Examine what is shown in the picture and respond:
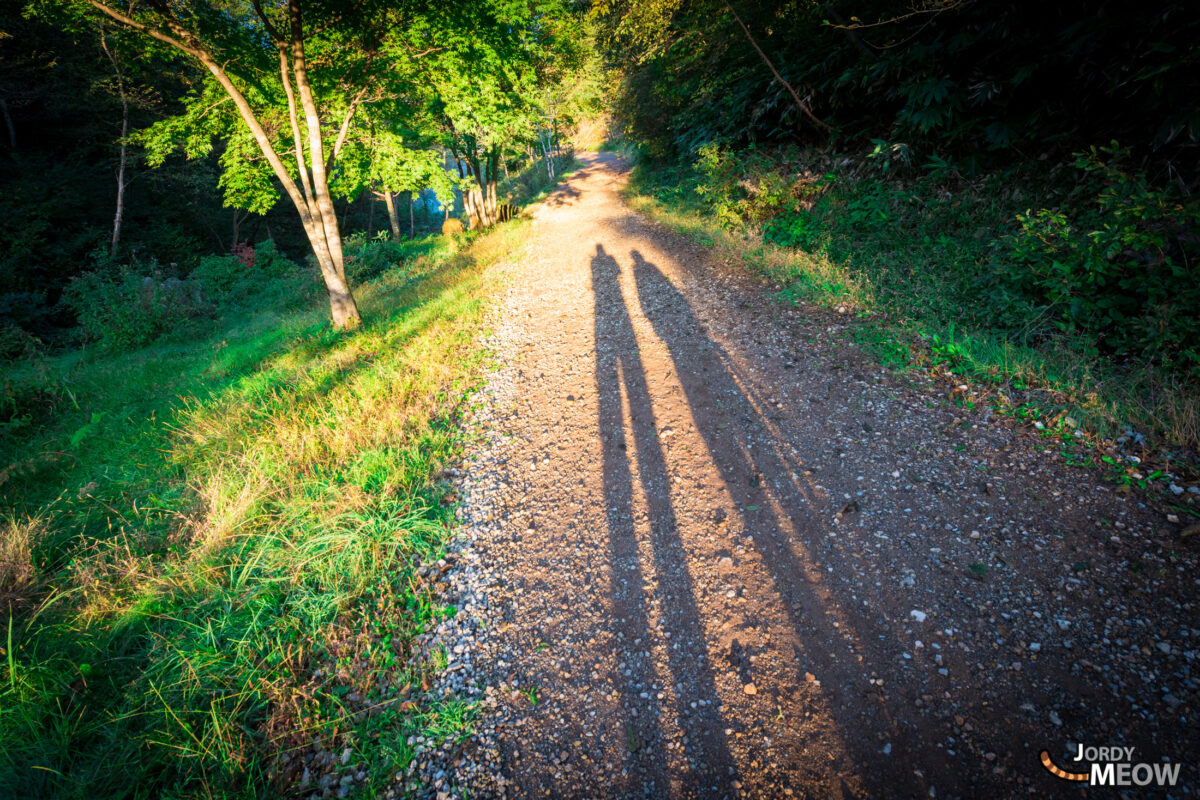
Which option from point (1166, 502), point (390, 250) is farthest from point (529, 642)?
point (390, 250)

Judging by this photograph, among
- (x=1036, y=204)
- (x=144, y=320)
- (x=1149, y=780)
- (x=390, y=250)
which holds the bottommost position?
(x=1149, y=780)

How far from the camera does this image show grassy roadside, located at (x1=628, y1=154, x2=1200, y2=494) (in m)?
3.48

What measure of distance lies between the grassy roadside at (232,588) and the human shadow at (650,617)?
3.59ft

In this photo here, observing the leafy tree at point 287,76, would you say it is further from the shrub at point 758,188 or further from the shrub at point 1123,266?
the shrub at point 1123,266

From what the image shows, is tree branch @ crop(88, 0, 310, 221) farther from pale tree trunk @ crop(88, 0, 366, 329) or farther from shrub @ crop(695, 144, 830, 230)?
shrub @ crop(695, 144, 830, 230)

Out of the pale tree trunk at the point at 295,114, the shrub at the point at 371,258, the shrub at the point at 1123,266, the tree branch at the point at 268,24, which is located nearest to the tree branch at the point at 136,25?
the pale tree trunk at the point at 295,114

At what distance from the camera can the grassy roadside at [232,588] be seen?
235 centimetres

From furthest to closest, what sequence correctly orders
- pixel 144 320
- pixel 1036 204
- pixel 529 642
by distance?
pixel 144 320, pixel 1036 204, pixel 529 642

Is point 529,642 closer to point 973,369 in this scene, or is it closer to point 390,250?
point 973,369

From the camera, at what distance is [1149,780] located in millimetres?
1909

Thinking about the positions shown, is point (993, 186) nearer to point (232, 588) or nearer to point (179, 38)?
point (232, 588)

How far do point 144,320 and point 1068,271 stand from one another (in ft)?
71.8

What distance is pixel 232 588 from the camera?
3193 millimetres

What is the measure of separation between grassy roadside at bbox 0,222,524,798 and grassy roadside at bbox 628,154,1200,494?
5.40 metres
